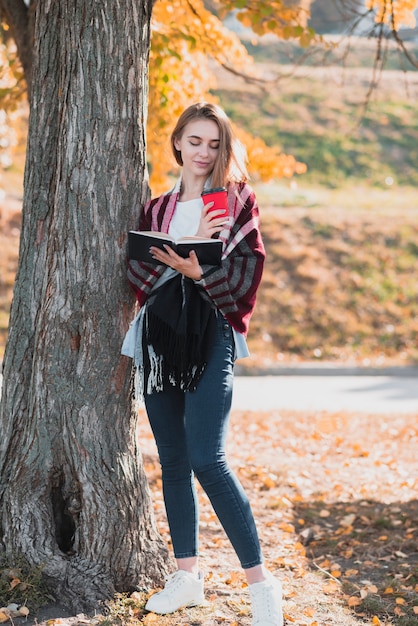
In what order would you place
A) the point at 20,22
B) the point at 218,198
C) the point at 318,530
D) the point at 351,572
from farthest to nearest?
the point at 20,22
the point at 318,530
the point at 351,572
the point at 218,198

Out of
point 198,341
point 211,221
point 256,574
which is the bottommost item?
point 256,574

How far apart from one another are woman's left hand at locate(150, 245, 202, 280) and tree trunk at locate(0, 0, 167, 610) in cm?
31

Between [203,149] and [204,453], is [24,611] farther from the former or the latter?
[203,149]

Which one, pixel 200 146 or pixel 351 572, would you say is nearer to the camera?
pixel 200 146

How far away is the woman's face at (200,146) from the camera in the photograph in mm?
3490

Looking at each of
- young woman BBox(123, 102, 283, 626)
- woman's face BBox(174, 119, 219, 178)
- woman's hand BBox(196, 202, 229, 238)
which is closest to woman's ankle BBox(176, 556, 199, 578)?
young woman BBox(123, 102, 283, 626)

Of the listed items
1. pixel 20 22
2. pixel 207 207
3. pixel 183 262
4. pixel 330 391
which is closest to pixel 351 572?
pixel 183 262

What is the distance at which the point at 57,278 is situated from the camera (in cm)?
355

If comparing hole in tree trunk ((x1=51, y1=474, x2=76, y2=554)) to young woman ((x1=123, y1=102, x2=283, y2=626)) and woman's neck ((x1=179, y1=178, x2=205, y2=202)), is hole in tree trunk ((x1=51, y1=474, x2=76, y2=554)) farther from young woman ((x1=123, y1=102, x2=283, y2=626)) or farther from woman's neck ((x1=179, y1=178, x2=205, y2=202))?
woman's neck ((x1=179, y1=178, x2=205, y2=202))

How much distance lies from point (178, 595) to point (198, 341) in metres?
1.11

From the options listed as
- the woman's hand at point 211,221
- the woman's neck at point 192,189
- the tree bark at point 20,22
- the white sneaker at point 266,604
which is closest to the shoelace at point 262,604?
the white sneaker at point 266,604

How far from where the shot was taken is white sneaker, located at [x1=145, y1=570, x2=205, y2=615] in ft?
11.3

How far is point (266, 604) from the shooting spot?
3225 millimetres

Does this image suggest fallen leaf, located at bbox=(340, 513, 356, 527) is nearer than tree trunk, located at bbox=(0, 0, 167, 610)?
No
